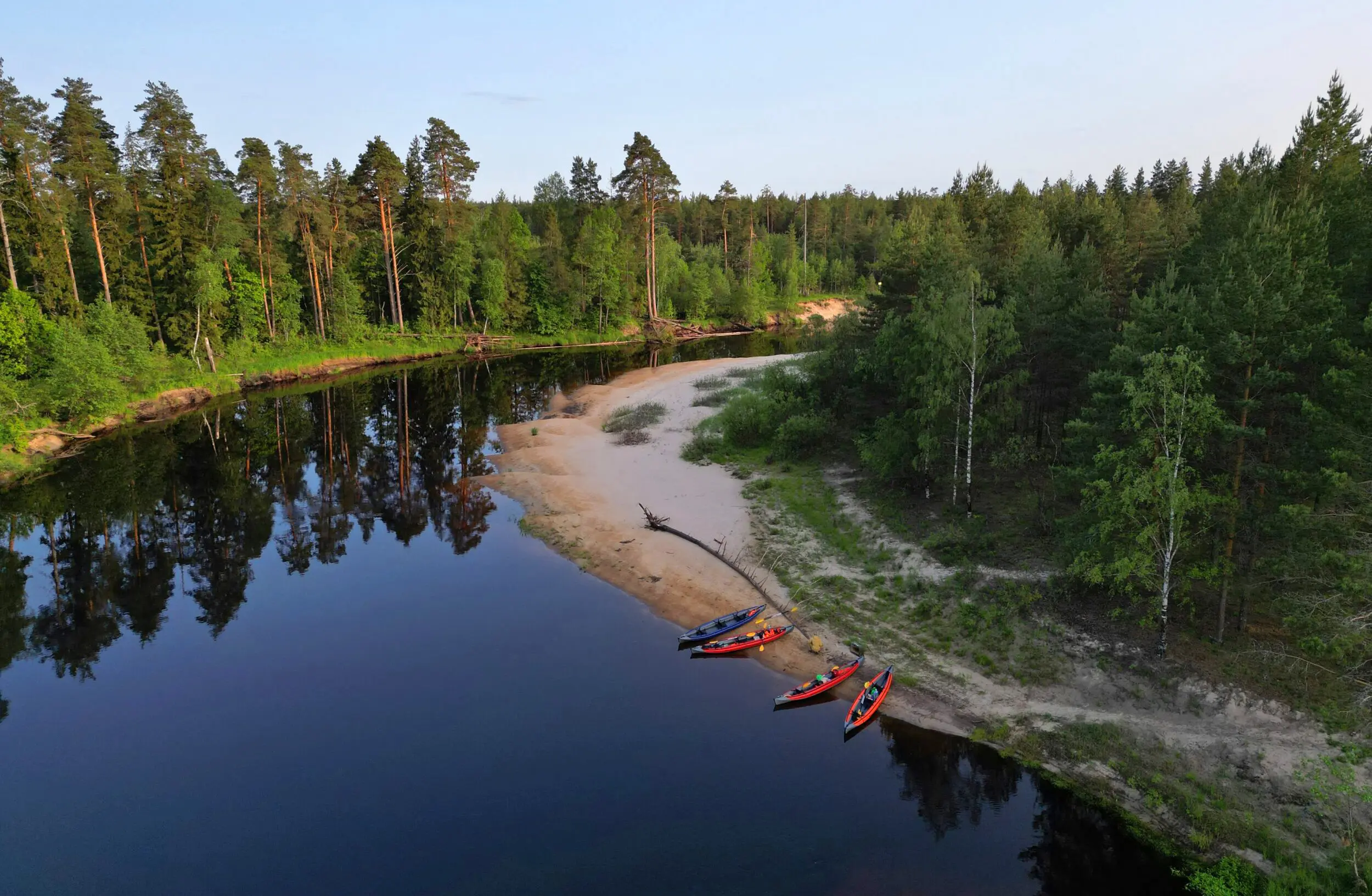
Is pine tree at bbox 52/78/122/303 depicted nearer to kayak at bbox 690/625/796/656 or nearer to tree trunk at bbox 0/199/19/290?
tree trunk at bbox 0/199/19/290

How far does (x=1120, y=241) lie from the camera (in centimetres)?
4453

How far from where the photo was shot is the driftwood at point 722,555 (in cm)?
2759

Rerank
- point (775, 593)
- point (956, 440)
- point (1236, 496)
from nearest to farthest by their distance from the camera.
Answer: point (1236, 496), point (775, 593), point (956, 440)

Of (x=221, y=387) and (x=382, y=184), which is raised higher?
(x=382, y=184)

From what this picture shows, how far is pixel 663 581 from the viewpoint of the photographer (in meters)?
30.2

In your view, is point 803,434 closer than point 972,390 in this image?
No

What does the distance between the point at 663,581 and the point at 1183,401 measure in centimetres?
1937

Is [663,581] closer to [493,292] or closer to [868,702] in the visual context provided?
[868,702]

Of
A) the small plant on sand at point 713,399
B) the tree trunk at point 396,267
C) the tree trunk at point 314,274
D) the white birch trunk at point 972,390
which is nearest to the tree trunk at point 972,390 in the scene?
the white birch trunk at point 972,390

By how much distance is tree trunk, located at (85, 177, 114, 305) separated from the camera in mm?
54719

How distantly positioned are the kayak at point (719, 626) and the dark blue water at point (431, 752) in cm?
80

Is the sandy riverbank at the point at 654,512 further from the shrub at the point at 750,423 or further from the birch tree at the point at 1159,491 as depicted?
the birch tree at the point at 1159,491

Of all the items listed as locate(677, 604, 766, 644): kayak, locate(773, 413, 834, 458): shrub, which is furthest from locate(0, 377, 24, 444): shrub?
locate(773, 413, 834, 458): shrub

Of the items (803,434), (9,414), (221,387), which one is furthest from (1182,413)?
(221,387)
